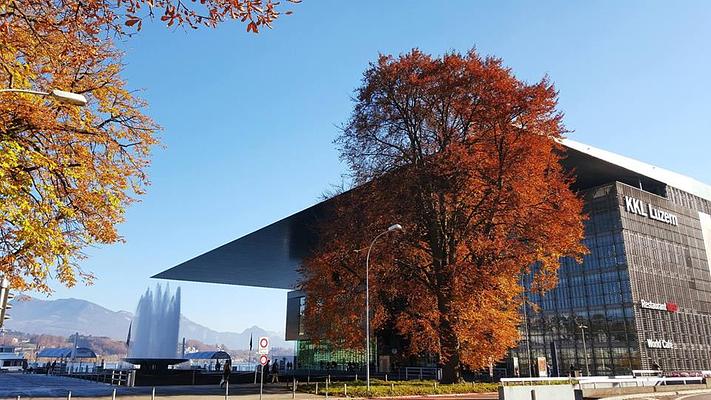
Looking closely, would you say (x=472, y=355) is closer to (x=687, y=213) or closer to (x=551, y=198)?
(x=551, y=198)

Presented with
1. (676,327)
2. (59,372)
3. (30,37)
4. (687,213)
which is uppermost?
(687,213)

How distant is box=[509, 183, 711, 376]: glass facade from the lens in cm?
6656

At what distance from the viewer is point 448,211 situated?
28500 millimetres

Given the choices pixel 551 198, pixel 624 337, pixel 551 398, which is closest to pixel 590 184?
pixel 624 337

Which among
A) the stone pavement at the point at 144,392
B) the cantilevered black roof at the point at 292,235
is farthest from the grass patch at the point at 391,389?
the cantilevered black roof at the point at 292,235

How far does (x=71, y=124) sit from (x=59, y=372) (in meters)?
49.9

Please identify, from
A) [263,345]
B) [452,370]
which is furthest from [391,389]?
[263,345]

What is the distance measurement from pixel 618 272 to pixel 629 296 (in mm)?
3415

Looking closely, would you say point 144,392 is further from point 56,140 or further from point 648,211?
point 648,211

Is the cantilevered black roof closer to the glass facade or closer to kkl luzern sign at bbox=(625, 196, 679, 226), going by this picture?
the glass facade

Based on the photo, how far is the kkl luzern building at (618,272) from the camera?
65188 mm

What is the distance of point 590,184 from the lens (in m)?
70.4

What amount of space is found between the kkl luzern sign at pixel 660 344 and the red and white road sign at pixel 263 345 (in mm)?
61768

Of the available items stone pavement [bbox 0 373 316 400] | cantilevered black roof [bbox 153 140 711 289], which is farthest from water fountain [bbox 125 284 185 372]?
stone pavement [bbox 0 373 316 400]
